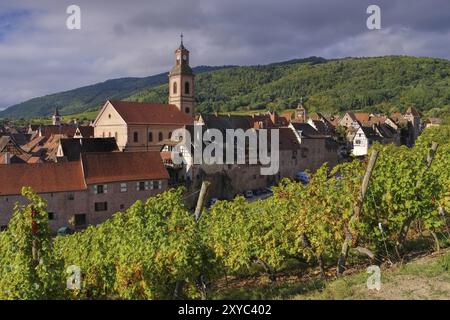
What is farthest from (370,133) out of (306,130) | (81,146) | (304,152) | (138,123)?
(81,146)

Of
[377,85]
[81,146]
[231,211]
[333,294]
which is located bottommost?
[333,294]

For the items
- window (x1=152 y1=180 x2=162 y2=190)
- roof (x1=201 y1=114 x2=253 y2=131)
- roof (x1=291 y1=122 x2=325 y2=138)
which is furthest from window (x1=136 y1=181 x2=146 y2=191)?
roof (x1=291 y1=122 x2=325 y2=138)

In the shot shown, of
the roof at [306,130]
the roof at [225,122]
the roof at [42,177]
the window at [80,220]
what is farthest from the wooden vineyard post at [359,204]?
the roof at [306,130]

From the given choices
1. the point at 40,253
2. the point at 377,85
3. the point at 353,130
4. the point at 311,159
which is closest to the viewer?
the point at 40,253

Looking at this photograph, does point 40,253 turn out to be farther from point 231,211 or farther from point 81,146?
point 81,146

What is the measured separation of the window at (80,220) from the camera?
39.4m

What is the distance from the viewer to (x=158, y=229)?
12336 mm

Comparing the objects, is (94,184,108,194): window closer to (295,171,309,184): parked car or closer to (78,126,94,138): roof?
(295,171,309,184): parked car

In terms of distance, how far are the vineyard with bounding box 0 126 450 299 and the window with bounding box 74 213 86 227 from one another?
21.8 m

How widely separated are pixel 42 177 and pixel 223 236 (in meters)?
27.9

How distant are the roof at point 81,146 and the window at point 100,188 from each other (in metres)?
13.5

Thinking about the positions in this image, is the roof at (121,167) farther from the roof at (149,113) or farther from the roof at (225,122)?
the roof at (225,122)
